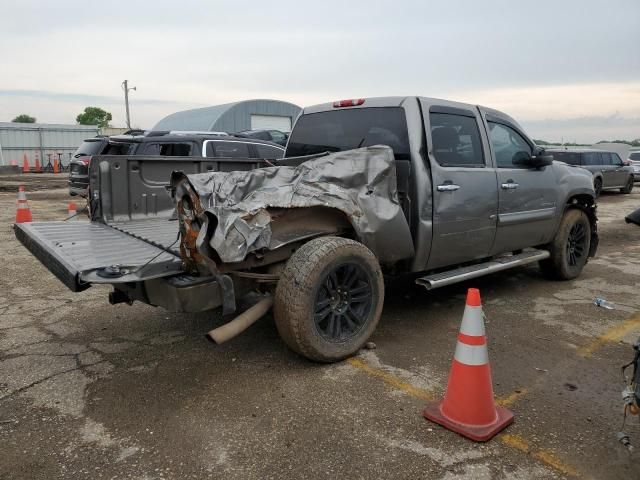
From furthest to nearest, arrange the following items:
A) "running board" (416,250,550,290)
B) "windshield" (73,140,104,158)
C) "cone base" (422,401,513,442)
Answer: "windshield" (73,140,104,158)
"running board" (416,250,550,290)
"cone base" (422,401,513,442)

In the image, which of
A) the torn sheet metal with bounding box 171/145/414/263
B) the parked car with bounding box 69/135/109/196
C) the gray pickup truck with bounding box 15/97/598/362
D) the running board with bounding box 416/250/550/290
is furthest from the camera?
the parked car with bounding box 69/135/109/196

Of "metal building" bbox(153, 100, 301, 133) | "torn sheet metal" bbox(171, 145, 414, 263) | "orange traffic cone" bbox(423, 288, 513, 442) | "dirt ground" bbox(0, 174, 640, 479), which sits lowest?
"dirt ground" bbox(0, 174, 640, 479)

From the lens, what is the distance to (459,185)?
4547mm

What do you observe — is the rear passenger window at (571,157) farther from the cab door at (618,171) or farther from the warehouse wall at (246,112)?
the warehouse wall at (246,112)

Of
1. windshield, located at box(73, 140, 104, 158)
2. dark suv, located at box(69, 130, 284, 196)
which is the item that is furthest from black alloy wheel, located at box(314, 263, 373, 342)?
windshield, located at box(73, 140, 104, 158)

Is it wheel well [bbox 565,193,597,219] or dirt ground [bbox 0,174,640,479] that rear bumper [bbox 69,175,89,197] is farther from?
wheel well [bbox 565,193,597,219]

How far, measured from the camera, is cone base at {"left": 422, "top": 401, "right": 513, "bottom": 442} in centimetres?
288

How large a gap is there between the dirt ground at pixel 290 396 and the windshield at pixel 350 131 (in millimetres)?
1654

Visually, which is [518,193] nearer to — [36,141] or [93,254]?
[93,254]

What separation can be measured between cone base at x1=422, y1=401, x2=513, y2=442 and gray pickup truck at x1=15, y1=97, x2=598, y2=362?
875 millimetres

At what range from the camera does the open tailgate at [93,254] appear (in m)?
3.12

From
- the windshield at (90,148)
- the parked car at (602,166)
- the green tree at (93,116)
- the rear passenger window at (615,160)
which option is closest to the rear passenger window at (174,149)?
the windshield at (90,148)

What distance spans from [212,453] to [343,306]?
145 cm

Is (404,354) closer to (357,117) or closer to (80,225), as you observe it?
(357,117)
